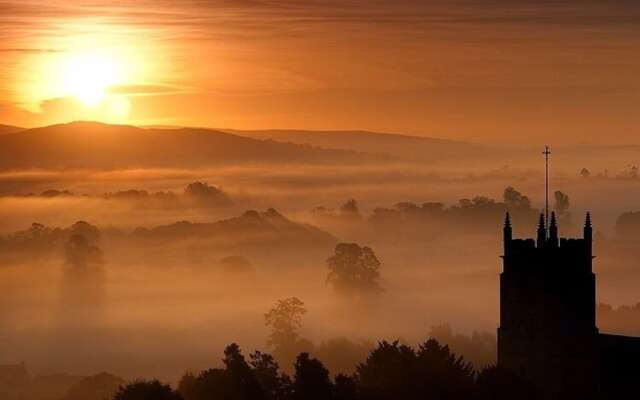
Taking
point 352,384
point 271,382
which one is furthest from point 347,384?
point 271,382

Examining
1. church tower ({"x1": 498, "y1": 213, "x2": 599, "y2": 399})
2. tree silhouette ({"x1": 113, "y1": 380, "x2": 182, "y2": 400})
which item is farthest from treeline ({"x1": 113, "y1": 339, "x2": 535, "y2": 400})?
church tower ({"x1": 498, "y1": 213, "x2": 599, "y2": 399})

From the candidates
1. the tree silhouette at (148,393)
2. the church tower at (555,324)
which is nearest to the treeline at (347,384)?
the tree silhouette at (148,393)

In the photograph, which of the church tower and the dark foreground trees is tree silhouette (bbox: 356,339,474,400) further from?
the church tower

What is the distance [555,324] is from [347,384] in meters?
18.8

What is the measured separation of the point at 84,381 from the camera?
186m

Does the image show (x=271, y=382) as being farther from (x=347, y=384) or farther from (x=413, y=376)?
(x=413, y=376)

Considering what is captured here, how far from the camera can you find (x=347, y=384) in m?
128

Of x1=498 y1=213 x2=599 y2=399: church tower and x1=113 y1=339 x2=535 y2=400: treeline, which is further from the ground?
x1=498 y1=213 x2=599 y2=399: church tower

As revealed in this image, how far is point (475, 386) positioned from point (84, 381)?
61.1 metres

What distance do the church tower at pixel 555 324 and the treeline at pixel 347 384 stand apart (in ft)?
14.9

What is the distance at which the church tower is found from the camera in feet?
458

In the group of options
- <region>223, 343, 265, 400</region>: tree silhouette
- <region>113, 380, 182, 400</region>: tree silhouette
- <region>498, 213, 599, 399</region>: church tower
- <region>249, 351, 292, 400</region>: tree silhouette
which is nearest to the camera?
<region>113, 380, 182, 400</region>: tree silhouette

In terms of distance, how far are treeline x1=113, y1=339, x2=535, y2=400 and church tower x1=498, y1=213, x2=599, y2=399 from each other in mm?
4541

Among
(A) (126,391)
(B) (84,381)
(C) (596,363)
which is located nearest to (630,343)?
(C) (596,363)
